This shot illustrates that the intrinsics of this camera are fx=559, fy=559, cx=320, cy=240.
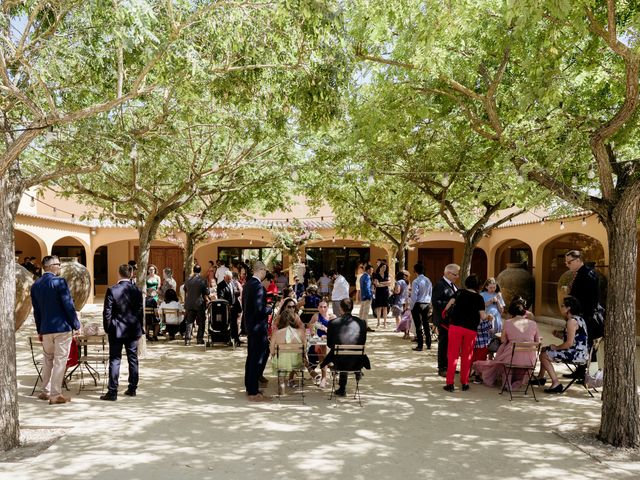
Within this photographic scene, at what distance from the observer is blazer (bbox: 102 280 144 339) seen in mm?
6703

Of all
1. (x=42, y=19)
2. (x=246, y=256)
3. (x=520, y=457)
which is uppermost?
(x=42, y=19)

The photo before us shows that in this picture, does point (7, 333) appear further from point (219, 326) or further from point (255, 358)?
point (219, 326)

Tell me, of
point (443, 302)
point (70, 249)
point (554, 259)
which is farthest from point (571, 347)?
point (70, 249)

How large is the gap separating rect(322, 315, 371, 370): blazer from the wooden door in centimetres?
2037

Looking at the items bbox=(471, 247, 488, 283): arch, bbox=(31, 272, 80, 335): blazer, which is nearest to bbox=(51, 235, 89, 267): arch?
bbox=(471, 247, 488, 283): arch

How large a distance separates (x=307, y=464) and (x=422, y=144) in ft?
25.9

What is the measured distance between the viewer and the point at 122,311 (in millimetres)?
6770

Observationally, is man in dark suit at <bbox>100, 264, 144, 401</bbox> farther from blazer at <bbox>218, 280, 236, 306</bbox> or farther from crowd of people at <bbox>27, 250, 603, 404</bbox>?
blazer at <bbox>218, 280, 236, 306</bbox>

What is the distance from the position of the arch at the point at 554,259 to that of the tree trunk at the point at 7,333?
15.4 m

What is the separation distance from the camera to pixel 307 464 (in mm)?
4750

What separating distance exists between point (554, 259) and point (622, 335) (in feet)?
45.8

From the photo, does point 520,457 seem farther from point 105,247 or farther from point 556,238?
point 105,247

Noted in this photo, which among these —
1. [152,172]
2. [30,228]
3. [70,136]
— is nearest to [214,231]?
[30,228]

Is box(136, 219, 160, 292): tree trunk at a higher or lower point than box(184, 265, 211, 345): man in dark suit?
higher
